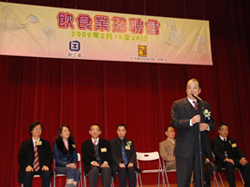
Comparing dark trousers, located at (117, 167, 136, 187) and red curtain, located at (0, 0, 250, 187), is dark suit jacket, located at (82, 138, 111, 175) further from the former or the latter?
red curtain, located at (0, 0, 250, 187)

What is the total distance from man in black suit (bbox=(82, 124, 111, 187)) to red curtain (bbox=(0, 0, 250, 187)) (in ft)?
2.91

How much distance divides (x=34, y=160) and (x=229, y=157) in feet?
11.5

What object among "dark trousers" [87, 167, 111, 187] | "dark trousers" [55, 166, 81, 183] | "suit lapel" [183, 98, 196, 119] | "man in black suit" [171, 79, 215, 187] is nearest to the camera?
"man in black suit" [171, 79, 215, 187]

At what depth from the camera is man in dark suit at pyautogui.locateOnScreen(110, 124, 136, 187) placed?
4285mm

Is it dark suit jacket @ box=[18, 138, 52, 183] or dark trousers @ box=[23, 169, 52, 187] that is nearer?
dark trousers @ box=[23, 169, 52, 187]

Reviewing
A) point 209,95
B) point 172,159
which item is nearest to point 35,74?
point 172,159

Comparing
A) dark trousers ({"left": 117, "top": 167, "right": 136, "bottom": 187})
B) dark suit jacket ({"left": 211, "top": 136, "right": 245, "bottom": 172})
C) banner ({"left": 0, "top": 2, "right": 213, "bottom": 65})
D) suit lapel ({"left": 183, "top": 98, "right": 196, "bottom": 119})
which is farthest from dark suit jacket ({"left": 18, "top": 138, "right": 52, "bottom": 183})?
dark suit jacket ({"left": 211, "top": 136, "right": 245, "bottom": 172})

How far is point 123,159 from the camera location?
4.72m

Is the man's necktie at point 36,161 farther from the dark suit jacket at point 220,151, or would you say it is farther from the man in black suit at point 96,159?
the dark suit jacket at point 220,151

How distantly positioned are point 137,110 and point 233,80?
2.58 m

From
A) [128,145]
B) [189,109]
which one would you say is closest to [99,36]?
[128,145]

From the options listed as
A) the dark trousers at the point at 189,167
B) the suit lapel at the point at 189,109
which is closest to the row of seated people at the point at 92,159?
the dark trousers at the point at 189,167

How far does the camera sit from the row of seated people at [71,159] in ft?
13.2

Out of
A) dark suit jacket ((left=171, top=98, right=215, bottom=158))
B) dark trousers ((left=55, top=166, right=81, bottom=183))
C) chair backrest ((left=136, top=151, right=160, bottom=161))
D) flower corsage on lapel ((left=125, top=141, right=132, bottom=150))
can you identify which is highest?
dark suit jacket ((left=171, top=98, right=215, bottom=158))
